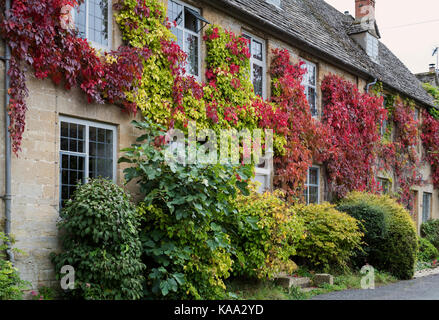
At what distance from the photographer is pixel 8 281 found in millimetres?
7004

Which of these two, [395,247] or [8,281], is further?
[395,247]

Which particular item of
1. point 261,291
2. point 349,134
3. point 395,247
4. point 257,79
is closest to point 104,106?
point 261,291

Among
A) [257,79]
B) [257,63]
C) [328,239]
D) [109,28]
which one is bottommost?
[328,239]

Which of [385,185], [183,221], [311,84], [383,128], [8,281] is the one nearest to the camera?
[8,281]

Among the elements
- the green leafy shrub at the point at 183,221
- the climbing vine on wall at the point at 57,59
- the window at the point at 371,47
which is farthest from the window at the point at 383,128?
the climbing vine on wall at the point at 57,59

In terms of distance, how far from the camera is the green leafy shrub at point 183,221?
844 centimetres

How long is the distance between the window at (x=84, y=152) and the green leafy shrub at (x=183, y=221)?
61cm

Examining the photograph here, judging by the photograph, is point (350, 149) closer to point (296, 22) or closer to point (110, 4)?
point (296, 22)

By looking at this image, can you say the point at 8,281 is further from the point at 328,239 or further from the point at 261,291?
the point at 328,239

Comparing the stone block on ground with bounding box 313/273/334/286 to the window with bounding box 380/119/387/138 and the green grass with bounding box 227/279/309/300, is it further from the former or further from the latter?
the window with bounding box 380/119/387/138

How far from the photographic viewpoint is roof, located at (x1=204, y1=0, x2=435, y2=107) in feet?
44.7

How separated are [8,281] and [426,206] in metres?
21.4
